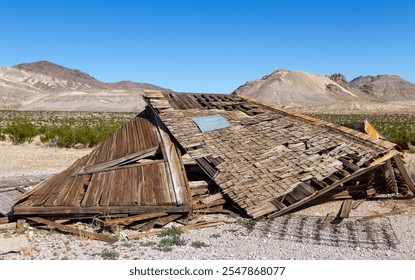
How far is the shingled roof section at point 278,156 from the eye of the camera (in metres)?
9.74

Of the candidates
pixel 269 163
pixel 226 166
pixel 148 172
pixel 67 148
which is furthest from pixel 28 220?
pixel 67 148

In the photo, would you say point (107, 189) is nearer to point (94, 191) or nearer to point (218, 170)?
point (94, 191)

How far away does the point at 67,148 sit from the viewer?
24422 millimetres

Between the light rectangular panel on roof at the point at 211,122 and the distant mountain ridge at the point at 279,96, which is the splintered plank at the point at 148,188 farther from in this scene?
the distant mountain ridge at the point at 279,96

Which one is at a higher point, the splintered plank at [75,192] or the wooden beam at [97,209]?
the splintered plank at [75,192]

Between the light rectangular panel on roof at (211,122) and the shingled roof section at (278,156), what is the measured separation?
0.12m

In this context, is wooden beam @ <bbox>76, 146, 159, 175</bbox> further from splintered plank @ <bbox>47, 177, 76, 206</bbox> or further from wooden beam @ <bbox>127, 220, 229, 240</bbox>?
wooden beam @ <bbox>127, 220, 229, 240</bbox>

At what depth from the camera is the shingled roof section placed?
974 cm

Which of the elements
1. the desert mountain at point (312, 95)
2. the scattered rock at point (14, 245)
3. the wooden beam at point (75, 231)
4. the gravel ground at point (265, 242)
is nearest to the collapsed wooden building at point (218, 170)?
the wooden beam at point (75, 231)

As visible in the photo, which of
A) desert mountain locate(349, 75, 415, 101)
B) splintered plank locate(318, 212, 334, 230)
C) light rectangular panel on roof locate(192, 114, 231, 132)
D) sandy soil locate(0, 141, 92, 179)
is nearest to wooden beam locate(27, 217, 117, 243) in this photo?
splintered plank locate(318, 212, 334, 230)

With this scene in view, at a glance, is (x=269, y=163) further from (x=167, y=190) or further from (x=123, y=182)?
(x=123, y=182)

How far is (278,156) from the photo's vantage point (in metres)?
11.0

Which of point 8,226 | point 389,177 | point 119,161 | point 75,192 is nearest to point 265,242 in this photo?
point 75,192

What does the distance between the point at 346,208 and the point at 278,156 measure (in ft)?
6.89
